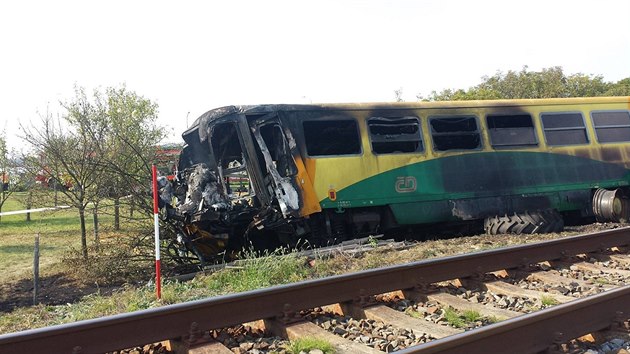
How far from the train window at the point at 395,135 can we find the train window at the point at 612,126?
4800 millimetres

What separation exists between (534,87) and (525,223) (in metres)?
28.9

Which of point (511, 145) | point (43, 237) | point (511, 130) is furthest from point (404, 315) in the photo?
point (43, 237)

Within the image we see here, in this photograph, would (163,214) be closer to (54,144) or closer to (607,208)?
(54,144)

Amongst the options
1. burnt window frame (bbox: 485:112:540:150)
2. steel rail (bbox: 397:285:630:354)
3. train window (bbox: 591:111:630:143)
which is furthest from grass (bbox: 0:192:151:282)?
train window (bbox: 591:111:630:143)

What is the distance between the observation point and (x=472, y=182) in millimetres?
10281

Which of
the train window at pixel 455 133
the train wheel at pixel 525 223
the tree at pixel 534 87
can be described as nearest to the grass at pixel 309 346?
the train window at pixel 455 133

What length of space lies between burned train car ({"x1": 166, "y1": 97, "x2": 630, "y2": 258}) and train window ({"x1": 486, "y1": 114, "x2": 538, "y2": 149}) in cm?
2

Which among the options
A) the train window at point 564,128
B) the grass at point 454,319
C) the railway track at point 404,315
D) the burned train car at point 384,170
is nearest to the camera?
the railway track at point 404,315

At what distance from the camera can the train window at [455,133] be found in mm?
10227

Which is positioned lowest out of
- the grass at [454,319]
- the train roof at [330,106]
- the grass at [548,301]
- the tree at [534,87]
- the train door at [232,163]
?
the grass at [548,301]

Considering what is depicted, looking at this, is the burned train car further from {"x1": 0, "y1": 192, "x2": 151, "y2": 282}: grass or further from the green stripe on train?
{"x1": 0, "y1": 192, "x2": 151, "y2": 282}: grass

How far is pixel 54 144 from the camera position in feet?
40.8

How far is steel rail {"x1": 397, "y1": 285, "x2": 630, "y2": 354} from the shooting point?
10.6 ft

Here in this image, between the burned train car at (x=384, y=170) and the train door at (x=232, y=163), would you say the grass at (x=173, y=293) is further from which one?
the train door at (x=232, y=163)
